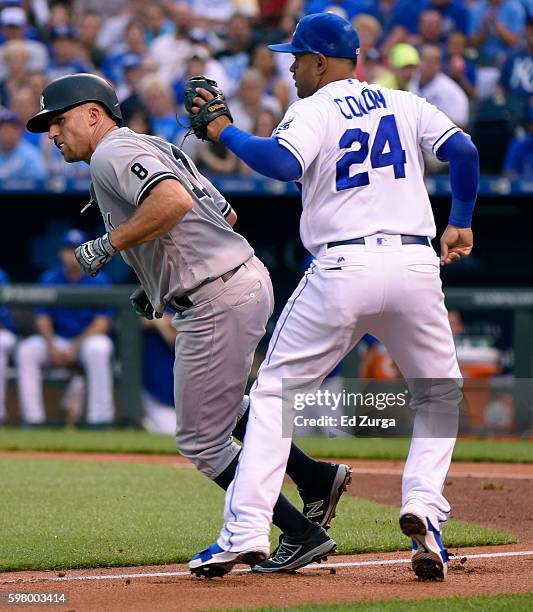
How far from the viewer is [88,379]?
1055cm

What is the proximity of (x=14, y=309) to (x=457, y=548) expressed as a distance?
6.66 meters

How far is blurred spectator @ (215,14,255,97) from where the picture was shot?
516 inches

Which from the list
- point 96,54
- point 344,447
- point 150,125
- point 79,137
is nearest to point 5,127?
point 150,125

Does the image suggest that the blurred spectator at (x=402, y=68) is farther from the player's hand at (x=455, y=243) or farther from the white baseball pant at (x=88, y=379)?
the player's hand at (x=455, y=243)

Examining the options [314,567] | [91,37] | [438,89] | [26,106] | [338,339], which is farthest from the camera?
[91,37]

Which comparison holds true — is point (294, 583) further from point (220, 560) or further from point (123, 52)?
point (123, 52)

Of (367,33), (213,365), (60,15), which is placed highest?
(60,15)

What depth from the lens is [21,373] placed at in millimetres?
10570

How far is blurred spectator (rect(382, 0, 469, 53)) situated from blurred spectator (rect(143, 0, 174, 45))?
260 cm

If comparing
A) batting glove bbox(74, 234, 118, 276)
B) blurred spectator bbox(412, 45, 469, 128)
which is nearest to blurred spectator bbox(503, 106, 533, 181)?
blurred spectator bbox(412, 45, 469, 128)

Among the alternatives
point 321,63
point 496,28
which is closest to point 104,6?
point 496,28

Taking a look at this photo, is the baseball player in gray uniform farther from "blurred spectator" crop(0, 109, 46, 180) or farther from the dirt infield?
"blurred spectator" crop(0, 109, 46, 180)

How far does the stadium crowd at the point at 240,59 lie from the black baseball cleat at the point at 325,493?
283 inches

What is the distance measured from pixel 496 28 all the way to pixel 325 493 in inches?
380
